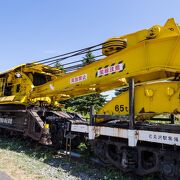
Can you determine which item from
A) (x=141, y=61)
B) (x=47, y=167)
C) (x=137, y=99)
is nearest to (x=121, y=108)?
(x=137, y=99)

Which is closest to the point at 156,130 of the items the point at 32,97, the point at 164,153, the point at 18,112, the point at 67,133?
the point at 164,153

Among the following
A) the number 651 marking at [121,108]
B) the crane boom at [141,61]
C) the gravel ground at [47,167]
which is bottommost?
the gravel ground at [47,167]

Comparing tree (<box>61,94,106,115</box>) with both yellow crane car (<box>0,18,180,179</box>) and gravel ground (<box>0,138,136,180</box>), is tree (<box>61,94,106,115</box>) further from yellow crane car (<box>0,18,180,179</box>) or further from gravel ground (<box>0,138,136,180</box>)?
yellow crane car (<box>0,18,180,179</box>)

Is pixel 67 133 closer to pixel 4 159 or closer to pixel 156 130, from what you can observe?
pixel 4 159

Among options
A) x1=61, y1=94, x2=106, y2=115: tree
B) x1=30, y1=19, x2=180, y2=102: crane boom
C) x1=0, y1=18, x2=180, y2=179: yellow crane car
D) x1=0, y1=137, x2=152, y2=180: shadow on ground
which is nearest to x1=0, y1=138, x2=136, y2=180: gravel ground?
x1=0, y1=137, x2=152, y2=180: shadow on ground

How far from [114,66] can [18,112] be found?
5.60 m

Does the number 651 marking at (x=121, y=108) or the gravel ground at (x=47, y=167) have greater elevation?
the number 651 marking at (x=121, y=108)

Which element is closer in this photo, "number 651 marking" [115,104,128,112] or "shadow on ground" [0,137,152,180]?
"shadow on ground" [0,137,152,180]

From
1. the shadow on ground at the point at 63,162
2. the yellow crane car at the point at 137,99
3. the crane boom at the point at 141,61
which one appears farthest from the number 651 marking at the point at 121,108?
the shadow on ground at the point at 63,162

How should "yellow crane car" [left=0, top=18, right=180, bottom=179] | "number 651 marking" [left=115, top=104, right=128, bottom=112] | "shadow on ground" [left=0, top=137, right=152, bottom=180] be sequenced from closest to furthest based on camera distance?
"yellow crane car" [left=0, top=18, right=180, bottom=179]
"shadow on ground" [left=0, top=137, right=152, bottom=180]
"number 651 marking" [left=115, top=104, right=128, bottom=112]

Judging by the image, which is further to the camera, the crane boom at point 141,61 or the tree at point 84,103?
the tree at point 84,103

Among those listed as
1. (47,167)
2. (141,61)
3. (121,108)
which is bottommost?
(47,167)

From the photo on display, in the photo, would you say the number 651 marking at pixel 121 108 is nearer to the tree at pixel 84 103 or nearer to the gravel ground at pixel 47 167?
the gravel ground at pixel 47 167

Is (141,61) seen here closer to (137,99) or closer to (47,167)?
(137,99)
